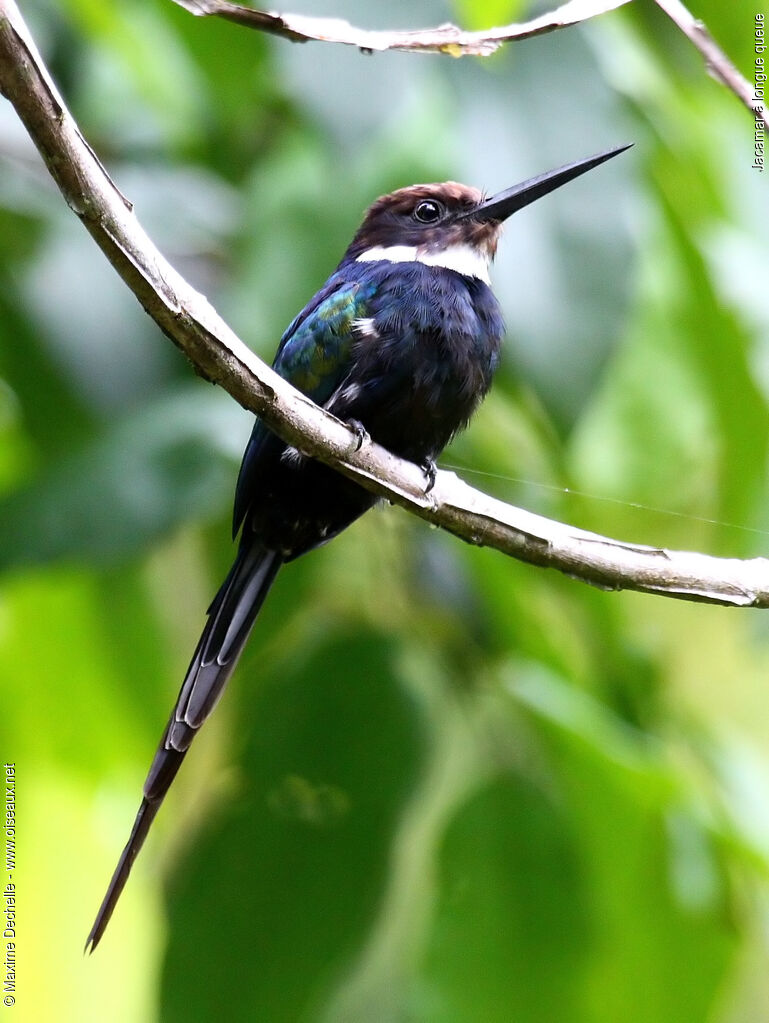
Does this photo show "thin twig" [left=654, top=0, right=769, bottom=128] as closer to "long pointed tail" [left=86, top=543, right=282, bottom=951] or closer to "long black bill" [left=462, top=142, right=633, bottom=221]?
"long black bill" [left=462, top=142, right=633, bottom=221]

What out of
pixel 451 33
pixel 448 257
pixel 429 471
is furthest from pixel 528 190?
pixel 451 33

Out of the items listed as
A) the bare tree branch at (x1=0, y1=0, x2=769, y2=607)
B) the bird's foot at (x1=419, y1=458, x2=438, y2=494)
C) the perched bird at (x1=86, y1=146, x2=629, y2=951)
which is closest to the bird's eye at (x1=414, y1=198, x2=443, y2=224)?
the perched bird at (x1=86, y1=146, x2=629, y2=951)

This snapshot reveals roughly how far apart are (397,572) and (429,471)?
54 cm

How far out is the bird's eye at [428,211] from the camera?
212 cm

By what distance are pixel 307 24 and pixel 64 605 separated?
1.30m

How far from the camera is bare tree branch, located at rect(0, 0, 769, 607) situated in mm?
958

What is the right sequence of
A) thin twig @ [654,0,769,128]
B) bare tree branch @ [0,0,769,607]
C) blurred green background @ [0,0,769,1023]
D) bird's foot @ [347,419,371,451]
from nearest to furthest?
bare tree branch @ [0,0,769,607] → thin twig @ [654,0,769,128] → bird's foot @ [347,419,371,451] → blurred green background @ [0,0,769,1023]

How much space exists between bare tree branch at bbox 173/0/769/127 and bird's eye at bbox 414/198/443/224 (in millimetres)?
942

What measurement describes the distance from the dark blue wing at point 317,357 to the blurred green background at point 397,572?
0.05 meters

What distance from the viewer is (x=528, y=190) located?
178 centimetres

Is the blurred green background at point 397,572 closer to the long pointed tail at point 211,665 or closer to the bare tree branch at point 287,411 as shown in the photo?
the long pointed tail at point 211,665

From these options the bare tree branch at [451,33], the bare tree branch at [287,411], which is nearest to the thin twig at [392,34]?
the bare tree branch at [451,33]

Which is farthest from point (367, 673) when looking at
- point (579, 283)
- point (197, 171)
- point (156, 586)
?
point (197, 171)

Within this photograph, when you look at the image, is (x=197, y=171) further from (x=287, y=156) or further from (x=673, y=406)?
(x=673, y=406)
